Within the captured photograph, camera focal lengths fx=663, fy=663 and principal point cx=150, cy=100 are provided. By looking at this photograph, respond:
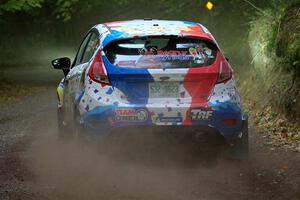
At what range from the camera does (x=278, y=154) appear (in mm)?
9328

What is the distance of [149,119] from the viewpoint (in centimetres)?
756

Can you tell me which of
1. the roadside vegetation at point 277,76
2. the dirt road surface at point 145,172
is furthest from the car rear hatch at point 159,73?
the roadside vegetation at point 277,76

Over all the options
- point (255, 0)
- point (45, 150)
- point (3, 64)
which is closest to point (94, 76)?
point (45, 150)

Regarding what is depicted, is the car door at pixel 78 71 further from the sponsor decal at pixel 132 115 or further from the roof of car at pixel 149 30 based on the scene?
the sponsor decal at pixel 132 115

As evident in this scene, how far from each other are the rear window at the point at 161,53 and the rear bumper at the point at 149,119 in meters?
0.52

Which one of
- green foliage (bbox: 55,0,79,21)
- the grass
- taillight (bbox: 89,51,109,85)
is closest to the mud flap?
taillight (bbox: 89,51,109,85)

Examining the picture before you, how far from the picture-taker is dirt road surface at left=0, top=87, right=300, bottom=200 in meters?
6.78

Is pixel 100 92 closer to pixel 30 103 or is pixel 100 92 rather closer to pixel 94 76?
pixel 94 76

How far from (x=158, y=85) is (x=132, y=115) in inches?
18.2

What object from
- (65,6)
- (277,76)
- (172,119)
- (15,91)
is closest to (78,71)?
(172,119)

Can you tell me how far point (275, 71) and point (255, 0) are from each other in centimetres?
866

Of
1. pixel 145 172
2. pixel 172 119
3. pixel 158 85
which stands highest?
pixel 158 85

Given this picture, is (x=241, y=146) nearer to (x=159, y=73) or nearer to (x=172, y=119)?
(x=172, y=119)

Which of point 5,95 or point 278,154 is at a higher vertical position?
point 278,154
